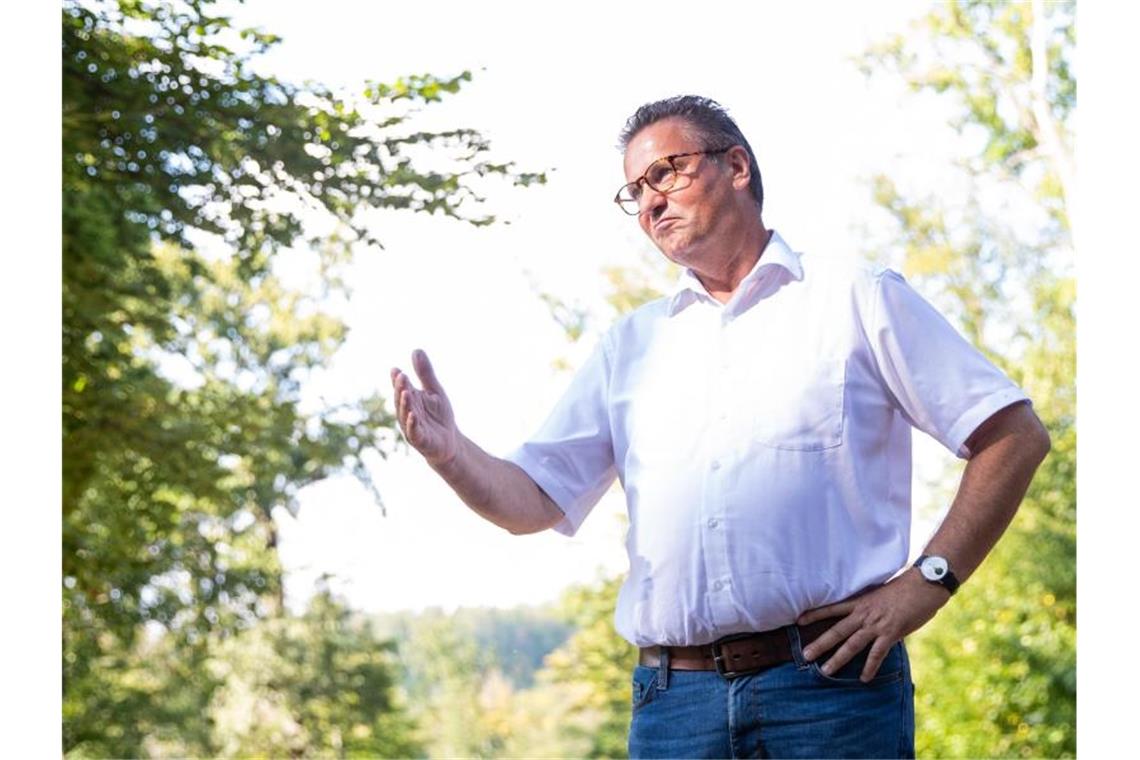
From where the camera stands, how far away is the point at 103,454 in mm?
4211

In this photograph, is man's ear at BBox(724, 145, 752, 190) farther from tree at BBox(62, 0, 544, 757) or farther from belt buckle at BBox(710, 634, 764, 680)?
tree at BBox(62, 0, 544, 757)

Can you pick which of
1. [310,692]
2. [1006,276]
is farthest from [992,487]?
[310,692]

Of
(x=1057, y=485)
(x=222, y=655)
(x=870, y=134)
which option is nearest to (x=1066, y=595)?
(x=1057, y=485)

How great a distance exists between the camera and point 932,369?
4.57ft

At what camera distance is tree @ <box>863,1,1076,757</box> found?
5.34 meters

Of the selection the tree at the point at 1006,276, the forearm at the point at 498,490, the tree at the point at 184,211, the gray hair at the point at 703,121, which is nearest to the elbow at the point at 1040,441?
the gray hair at the point at 703,121

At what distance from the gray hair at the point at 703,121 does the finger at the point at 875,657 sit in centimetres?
50

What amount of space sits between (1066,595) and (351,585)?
273cm

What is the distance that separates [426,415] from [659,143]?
399mm

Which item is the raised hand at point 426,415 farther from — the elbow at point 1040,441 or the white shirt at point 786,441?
the elbow at point 1040,441

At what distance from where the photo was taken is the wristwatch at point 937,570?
1373 millimetres

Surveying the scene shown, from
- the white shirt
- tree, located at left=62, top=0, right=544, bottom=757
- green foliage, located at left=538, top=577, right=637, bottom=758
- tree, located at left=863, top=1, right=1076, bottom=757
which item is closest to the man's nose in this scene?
the white shirt

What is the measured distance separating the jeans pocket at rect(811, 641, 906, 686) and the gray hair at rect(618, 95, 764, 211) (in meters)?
0.51

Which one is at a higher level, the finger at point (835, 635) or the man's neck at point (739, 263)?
the man's neck at point (739, 263)
